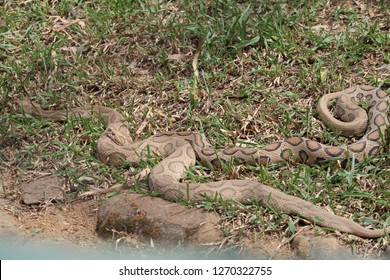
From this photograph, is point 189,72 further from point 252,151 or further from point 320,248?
point 320,248

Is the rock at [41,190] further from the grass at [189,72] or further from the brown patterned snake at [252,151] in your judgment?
the brown patterned snake at [252,151]

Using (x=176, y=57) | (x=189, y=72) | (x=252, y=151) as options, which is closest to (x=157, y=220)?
(x=252, y=151)

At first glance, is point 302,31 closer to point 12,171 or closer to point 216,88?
point 216,88

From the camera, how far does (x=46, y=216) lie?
6887 millimetres

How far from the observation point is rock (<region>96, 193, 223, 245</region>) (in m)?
6.15

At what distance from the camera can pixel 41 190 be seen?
720 cm

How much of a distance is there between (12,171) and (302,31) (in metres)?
3.96

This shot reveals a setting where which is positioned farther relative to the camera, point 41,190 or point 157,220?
point 41,190

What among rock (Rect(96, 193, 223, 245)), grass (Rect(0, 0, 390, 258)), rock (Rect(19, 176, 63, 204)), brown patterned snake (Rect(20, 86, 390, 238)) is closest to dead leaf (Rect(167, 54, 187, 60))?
grass (Rect(0, 0, 390, 258))

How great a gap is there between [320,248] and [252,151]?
161 centimetres

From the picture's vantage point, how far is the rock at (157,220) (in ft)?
20.2

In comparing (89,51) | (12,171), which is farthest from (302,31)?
(12,171)

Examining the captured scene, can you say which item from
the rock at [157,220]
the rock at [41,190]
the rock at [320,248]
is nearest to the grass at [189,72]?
the rock at [41,190]

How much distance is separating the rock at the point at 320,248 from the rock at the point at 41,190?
8.68 feet
